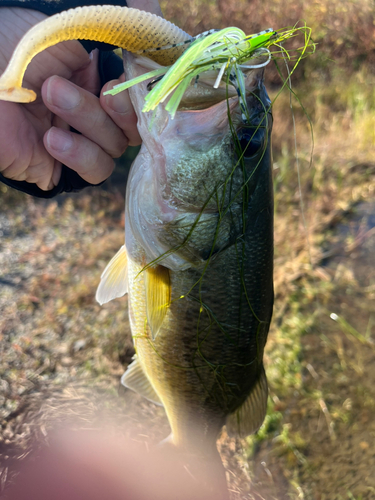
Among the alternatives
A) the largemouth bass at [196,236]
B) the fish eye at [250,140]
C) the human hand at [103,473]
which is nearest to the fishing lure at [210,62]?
the largemouth bass at [196,236]

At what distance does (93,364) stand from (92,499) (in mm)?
1940

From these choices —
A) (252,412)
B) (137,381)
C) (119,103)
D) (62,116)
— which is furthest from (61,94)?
(252,412)

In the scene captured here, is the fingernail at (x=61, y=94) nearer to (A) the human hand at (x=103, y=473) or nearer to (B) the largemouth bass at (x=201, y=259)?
(B) the largemouth bass at (x=201, y=259)

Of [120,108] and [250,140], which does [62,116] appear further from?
[250,140]

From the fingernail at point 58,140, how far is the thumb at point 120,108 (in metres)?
0.19

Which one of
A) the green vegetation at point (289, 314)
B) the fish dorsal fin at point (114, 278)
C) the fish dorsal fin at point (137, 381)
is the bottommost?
the green vegetation at point (289, 314)

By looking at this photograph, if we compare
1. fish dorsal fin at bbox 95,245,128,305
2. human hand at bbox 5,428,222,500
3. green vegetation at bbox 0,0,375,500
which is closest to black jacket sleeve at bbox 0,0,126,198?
fish dorsal fin at bbox 95,245,128,305

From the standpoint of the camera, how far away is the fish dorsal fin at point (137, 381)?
1.86 m

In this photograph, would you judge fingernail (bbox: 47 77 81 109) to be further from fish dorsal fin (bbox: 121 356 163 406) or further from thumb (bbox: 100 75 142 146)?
fish dorsal fin (bbox: 121 356 163 406)

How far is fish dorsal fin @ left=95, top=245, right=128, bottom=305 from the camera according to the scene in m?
1.58

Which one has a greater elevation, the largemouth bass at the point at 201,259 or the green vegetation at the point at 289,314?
the largemouth bass at the point at 201,259

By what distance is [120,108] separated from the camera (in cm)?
139

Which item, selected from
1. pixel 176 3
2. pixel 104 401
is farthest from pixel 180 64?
pixel 176 3

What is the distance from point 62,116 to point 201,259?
75cm
